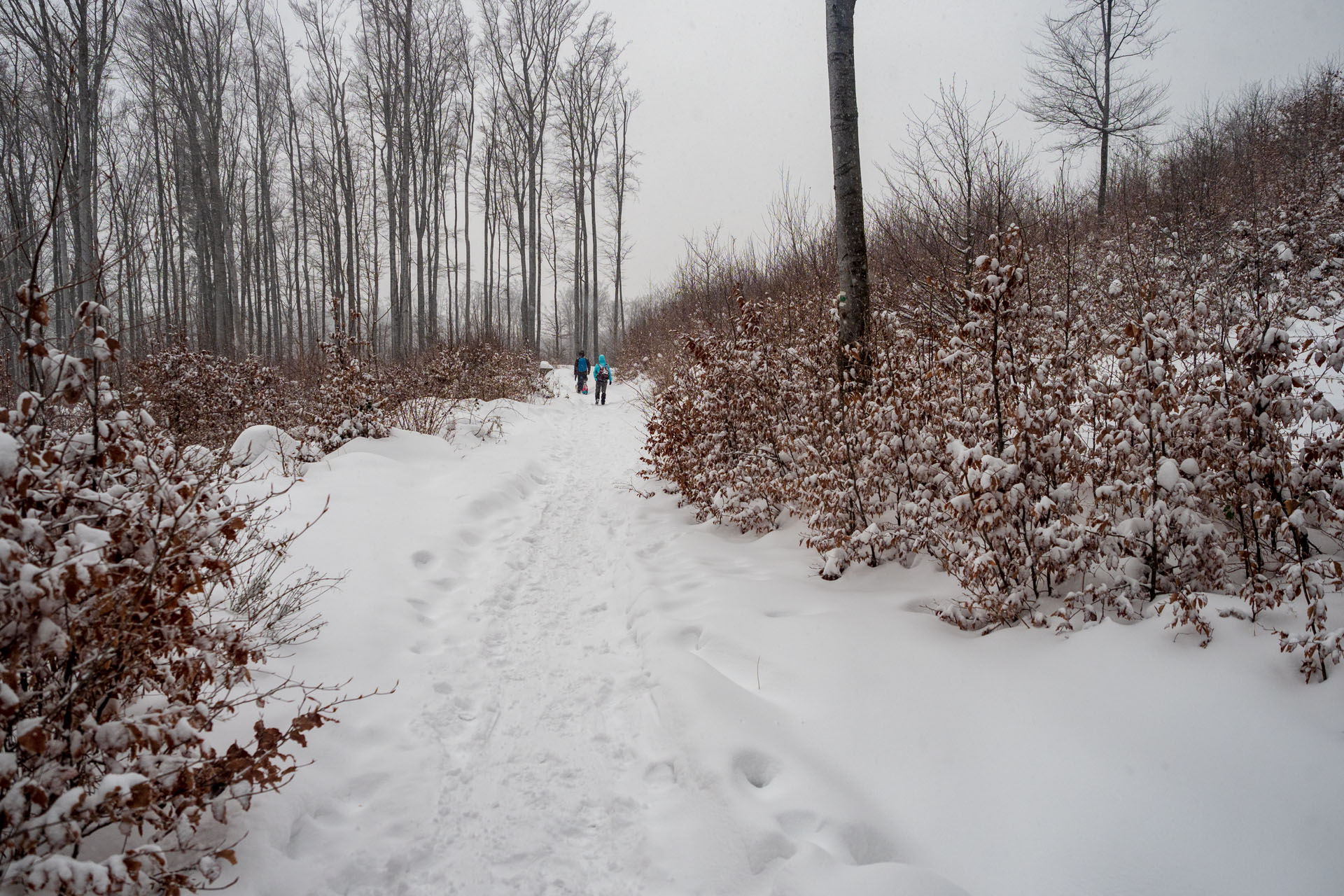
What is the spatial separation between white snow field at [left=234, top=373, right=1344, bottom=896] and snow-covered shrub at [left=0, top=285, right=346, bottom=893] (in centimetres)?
40

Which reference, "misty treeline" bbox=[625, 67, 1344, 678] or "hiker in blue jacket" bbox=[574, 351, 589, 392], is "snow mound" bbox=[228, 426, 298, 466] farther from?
"hiker in blue jacket" bbox=[574, 351, 589, 392]

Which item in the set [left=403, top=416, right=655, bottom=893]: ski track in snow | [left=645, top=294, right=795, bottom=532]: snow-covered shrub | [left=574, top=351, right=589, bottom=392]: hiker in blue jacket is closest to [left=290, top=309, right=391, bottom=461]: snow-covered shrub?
A: [left=403, top=416, right=655, bottom=893]: ski track in snow

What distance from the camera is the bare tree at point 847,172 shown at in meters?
5.26

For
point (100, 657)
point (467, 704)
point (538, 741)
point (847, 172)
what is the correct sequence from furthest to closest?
point (847, 172), point (467, 704), point (538, 741), point (100, 657)

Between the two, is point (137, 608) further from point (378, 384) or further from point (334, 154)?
point (334, 154)

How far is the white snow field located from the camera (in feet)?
6.72

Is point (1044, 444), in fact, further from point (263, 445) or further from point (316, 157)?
point (316, 157)

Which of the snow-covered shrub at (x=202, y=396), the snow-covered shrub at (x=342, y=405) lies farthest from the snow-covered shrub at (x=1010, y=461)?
the snow-covered shrub at (x=202, y=396)

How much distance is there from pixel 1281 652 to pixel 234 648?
149 inches

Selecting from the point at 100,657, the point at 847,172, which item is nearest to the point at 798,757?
the point at 100,657

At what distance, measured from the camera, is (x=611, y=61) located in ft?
82.1

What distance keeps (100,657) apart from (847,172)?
566cm

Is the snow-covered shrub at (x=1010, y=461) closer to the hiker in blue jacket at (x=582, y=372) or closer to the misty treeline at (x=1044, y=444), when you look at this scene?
the misty treeline at (x=1044, y=444)

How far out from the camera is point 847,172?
538 cm
